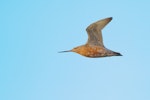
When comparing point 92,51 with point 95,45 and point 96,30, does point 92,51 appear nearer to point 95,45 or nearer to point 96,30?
point 95,45

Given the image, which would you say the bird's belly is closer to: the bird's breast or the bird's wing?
the bird's breast

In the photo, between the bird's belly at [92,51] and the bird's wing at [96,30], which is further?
the bird's wing at [96,30]

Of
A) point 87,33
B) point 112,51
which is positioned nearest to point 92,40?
point 87,33

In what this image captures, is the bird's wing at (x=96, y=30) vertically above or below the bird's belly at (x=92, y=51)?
above

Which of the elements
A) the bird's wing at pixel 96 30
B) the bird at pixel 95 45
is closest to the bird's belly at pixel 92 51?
the bird at pixel 95 45

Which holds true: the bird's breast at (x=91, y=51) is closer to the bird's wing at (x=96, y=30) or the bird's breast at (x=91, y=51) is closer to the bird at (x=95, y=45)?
the bird at (x=95, y=45)

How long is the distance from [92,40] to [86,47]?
66 centimetres

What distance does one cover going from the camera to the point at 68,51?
57.5 feet

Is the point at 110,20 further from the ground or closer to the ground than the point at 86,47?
further from the ground

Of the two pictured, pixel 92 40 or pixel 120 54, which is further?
pixel 92 40

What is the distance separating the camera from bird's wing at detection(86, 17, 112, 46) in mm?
16989

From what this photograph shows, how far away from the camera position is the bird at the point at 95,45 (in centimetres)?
1599

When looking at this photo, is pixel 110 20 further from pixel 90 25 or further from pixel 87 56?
pixel 87 56

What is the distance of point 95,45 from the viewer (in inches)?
656
